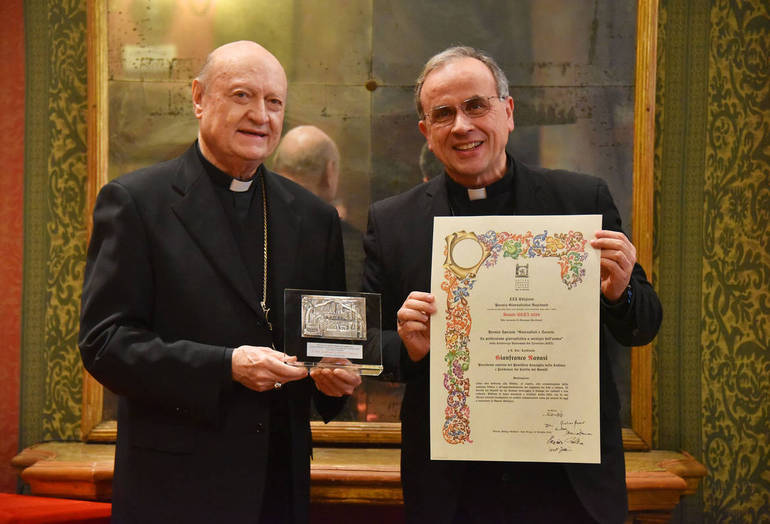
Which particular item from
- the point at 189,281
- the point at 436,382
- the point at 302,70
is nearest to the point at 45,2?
the point at 302,70

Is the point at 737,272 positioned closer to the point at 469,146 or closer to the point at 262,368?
the point at 469,146

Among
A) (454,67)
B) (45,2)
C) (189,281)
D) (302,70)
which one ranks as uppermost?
(45,2)

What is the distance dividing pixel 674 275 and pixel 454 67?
183cm

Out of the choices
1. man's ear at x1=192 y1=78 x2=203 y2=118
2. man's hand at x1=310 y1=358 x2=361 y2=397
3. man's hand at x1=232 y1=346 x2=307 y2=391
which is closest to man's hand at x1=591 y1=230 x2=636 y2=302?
man's hand at x1=310 y1=358 x2=361 y2=397

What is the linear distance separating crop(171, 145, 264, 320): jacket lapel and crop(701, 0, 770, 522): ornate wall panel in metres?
2.34

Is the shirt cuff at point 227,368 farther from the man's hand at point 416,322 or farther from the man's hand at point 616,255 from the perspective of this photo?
the man's hand at point 616,255

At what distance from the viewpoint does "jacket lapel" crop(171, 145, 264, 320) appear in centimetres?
212

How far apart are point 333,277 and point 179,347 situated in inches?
22.1

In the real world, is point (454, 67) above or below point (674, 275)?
above

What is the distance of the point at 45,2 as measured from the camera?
354cm

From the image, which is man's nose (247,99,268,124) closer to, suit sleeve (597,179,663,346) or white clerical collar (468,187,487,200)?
white clerical collar (468,187,487,200)

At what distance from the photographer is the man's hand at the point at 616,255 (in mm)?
1883

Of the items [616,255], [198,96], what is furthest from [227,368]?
[616,255]

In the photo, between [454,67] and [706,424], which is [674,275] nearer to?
[706,424]
